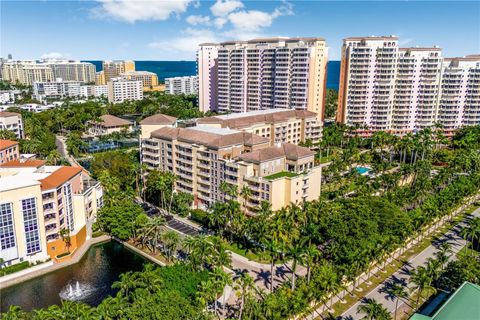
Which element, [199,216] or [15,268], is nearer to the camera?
[15,268]

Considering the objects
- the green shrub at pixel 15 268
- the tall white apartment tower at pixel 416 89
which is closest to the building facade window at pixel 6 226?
the green shrub at pixel 15 268

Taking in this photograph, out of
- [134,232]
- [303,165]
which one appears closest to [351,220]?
[303,165]

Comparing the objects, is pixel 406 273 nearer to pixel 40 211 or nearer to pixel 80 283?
pixel 80 283

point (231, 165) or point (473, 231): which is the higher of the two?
point (231, 165)

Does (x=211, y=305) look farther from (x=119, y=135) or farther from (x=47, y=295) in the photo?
(x=119, y=135)

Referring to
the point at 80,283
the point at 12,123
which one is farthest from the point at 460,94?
the point at 12,123

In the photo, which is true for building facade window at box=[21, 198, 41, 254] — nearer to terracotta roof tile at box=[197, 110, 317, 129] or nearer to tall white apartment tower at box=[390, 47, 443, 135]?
terracotta roof tile at box=[197, 110, 317, 129]
